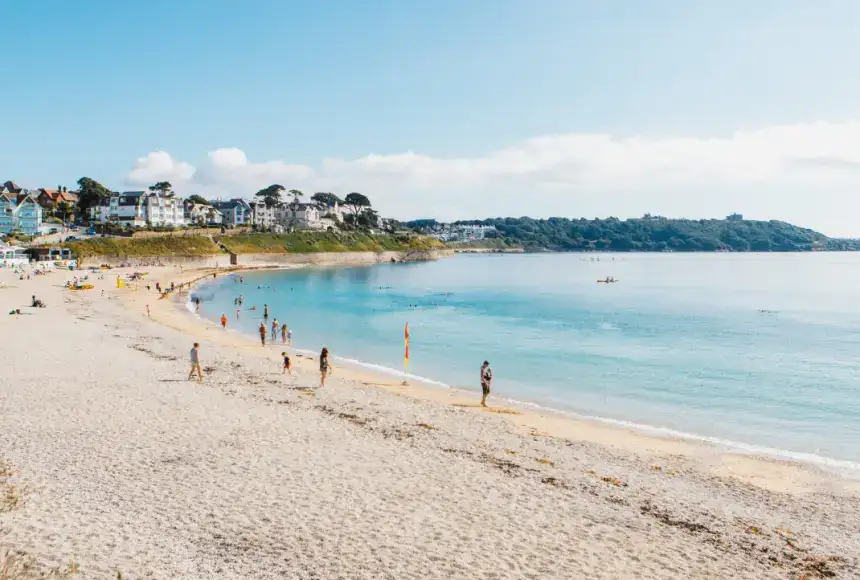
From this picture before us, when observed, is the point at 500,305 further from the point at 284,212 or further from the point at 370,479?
the point at 284,212

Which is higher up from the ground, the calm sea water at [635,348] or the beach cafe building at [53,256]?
the beach cafe building at [53,256]

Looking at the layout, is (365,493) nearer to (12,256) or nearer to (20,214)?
(12,256)

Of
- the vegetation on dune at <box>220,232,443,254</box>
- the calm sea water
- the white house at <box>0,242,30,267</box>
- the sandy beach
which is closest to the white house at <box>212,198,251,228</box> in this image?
the vegetation on dune at <box>220,232,443,254</box>

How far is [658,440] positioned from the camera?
19.0m

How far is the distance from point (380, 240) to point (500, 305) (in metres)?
117

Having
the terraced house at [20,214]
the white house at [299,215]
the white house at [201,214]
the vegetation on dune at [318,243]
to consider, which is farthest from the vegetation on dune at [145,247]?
the white house at [299,215]

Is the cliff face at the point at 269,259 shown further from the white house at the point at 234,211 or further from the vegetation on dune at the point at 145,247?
the white house at the point at 234,211

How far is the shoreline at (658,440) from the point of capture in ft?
51.6

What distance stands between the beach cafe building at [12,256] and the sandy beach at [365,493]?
6777cm

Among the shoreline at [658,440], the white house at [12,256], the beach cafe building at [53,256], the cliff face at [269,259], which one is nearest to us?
the shoreline at [658,440]

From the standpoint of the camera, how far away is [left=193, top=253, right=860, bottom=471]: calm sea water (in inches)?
898

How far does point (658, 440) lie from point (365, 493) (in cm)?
1117

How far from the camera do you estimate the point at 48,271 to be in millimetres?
74688

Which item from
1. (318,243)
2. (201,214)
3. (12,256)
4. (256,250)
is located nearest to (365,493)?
(12,256)
